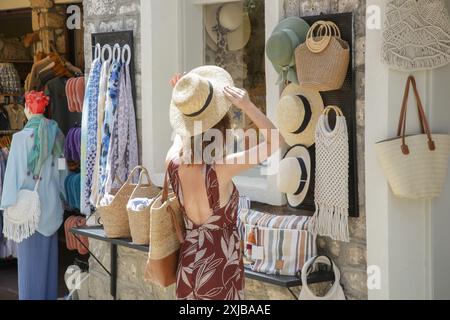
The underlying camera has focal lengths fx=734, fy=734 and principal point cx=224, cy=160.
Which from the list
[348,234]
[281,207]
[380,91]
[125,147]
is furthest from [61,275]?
[380,91]

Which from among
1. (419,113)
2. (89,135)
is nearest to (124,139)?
(89,135)

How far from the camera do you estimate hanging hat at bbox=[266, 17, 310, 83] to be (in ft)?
12.8

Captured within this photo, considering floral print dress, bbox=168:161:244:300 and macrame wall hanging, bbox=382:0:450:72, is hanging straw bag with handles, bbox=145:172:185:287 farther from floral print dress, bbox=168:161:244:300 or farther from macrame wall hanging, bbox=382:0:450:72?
macrame wall hanging, bbox=382:0:450:72

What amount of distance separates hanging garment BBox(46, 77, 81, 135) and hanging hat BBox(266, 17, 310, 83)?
271 centimetres

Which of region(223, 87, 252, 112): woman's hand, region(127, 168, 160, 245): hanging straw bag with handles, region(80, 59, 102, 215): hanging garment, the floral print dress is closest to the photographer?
region(223, 87, 252, 112): woman's hand

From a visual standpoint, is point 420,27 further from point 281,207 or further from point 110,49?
point 110,49

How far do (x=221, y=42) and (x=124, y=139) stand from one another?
0.97m

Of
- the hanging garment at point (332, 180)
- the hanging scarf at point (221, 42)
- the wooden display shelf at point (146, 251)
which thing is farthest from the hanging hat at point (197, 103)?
the hanging scarf at point (221, 42)

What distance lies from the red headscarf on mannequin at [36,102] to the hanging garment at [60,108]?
1.30 feet

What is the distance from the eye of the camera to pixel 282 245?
391 cm

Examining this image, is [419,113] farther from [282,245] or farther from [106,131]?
[106,131]

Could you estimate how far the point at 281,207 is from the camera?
170 inches

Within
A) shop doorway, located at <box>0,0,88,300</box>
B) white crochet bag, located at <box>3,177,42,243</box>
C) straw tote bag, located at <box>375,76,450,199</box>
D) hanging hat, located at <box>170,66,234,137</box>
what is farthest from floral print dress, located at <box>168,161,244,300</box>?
shop doorway, located at <box>0,0,88,300</box>

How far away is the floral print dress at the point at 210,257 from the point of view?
3.45m
